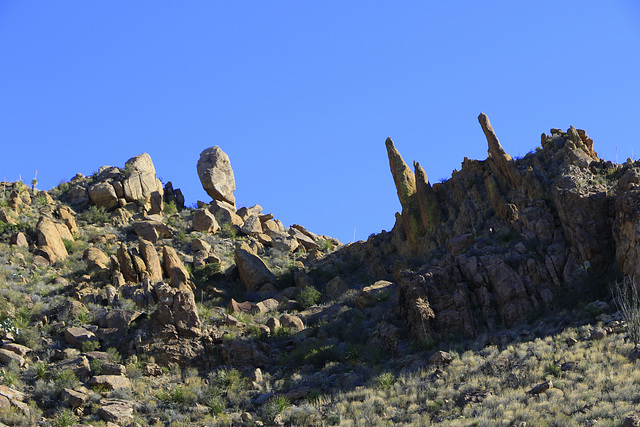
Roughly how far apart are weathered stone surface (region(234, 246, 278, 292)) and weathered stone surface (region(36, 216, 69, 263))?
10.2 metres

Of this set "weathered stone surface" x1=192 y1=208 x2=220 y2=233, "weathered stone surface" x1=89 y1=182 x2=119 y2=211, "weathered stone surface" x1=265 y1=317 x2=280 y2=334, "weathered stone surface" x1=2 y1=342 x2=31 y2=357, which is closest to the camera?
"weathered stone surface" x1=2 y1=342 x2=31 y2=357

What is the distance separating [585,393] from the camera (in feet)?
74.7

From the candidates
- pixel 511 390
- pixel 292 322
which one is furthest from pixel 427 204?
pixel 511 390

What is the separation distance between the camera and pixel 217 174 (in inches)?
2216

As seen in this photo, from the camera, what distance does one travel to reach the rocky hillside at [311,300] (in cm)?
2727

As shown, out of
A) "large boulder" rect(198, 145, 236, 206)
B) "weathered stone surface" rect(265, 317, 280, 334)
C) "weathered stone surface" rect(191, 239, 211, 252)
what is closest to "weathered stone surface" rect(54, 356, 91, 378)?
"weathered stone surface" rect(265, 317, 280, 334)

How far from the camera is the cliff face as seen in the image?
31234 mm

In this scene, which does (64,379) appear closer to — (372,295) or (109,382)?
(109,382)

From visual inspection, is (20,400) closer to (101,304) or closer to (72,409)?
(72,409)

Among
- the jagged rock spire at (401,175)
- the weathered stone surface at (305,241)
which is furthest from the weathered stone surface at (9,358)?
the weathered stone surface at (305,241)

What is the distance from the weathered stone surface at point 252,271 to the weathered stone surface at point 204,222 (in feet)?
23.9

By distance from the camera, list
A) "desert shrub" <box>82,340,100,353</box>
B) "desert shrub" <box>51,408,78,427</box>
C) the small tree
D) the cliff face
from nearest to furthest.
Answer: "desert shrub" <box>51,408,78,427</box> < the small tree < "desert shrub" <box>82,340,100,353</box> < the cliff face

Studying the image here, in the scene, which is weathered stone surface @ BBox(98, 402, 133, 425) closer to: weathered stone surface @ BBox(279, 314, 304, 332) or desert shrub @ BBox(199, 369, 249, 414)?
desert shrub @ BBox(199, 369, 249, 414)

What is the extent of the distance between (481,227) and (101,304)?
20.1 m
